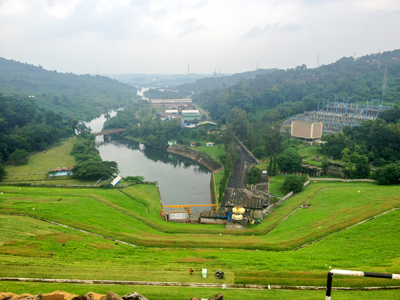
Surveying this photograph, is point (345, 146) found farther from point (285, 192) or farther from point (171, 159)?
point (171, 159)

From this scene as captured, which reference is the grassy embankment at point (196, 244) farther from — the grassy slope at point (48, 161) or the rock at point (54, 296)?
the grassy slope at point (48, 161)

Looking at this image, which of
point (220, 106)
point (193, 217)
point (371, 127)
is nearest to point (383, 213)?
point (193, 217)

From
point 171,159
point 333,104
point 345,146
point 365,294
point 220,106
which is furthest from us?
point 220,106

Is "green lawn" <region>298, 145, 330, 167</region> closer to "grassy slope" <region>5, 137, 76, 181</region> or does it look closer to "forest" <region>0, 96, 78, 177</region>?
"grassy slope" <region>5, 137, 76, 181</region>

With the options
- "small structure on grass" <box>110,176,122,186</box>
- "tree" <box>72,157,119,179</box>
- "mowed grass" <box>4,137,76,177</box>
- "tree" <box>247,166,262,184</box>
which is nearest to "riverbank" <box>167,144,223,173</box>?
"tree" <box>247,166,262,184</box>

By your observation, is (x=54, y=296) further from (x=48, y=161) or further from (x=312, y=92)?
(x=312, y=92)

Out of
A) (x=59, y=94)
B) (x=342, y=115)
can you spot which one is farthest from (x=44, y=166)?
(x=59, y=94)

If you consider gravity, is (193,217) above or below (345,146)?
below

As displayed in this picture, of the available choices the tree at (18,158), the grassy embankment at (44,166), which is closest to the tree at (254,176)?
the grassy embankment at (44,166)
